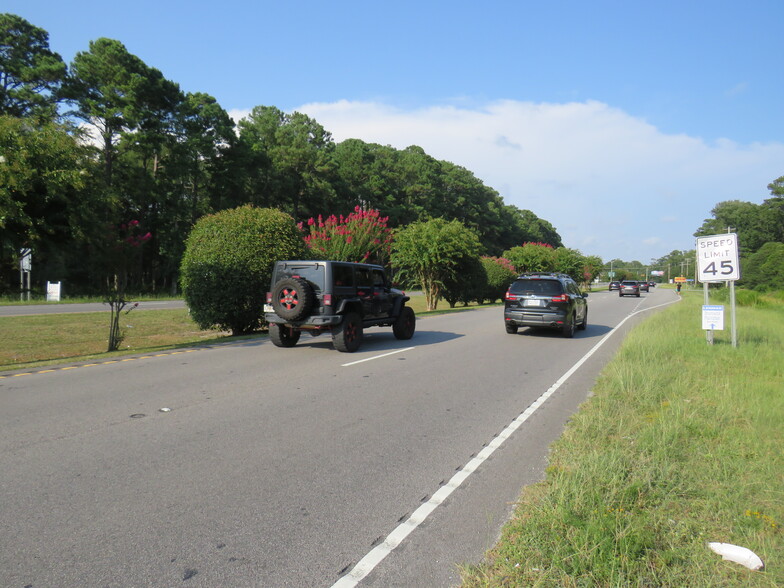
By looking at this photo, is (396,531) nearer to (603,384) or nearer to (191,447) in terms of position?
(191,447)

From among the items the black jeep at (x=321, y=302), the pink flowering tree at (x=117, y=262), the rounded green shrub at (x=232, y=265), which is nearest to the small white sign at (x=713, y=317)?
the black jeep at (x=321, y=302)

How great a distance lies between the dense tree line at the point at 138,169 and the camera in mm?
11508

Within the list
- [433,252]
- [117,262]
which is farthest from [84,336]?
[433,252]

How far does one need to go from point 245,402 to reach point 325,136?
63040 millimetres

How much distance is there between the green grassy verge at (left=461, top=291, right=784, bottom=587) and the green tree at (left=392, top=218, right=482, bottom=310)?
20.7 m

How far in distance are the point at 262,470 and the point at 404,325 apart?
32.3 feet

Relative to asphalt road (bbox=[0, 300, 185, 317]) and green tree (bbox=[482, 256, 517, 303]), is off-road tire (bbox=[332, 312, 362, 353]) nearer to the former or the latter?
asphalt road (bbox=[0, 300, 185, 317])

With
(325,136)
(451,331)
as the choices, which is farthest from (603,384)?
(325,136)

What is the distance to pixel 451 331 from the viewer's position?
17.1 m

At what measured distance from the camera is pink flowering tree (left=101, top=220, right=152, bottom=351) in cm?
1276

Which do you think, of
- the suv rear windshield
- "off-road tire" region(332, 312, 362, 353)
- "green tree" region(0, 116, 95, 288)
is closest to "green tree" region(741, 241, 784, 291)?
the suv rear windshield

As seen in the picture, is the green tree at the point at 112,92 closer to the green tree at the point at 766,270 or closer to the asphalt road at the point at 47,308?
the asphalt road at the point at 47,308

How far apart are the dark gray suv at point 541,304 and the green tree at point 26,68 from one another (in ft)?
109

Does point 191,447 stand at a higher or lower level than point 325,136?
lower
